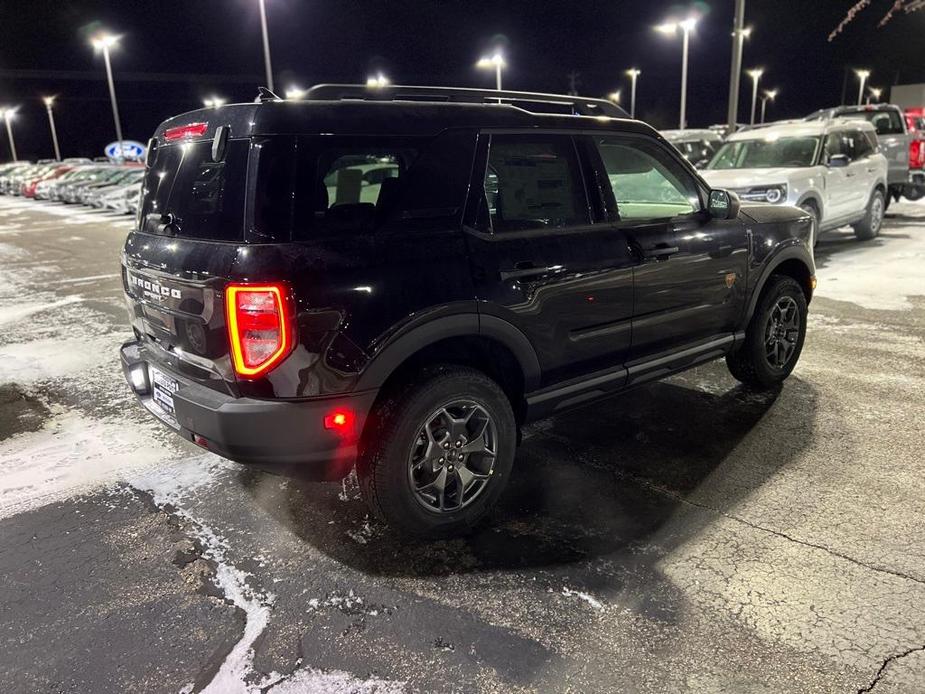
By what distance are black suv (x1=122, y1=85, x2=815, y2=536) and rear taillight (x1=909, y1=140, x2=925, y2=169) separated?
18.4 m

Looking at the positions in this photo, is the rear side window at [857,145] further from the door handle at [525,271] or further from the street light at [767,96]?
the street light at [767,96]

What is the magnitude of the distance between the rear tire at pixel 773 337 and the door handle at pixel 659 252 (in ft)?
3.96

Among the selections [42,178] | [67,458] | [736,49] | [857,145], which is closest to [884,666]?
[67,458]

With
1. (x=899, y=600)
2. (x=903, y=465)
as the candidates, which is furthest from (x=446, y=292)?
(x=903, y=465)

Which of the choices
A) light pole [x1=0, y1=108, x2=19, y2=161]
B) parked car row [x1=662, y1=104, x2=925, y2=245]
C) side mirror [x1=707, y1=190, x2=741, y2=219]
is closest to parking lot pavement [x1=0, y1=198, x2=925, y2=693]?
side mirror [x1=707, y1=190, x2=741, y2=219]

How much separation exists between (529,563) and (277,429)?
126 cm

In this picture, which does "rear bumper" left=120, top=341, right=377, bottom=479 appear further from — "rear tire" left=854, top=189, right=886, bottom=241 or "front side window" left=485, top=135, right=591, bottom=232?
"rear tire" left=854, top=189, right=886, bottom=241

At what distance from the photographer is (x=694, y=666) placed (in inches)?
95.7

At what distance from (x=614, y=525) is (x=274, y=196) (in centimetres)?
217

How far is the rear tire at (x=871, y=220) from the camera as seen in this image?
1198 cm

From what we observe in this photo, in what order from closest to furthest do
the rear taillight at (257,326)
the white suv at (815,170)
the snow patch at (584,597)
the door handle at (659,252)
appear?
the rear taillight at (257,326), the snow patch at (584,597), the door handle at (659,252), the white suv at (815,170)

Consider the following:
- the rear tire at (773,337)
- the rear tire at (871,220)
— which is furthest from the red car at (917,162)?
the rear tire at (773,337)

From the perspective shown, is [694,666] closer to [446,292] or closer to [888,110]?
[446,292]

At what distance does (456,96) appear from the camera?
3564 millimetres
